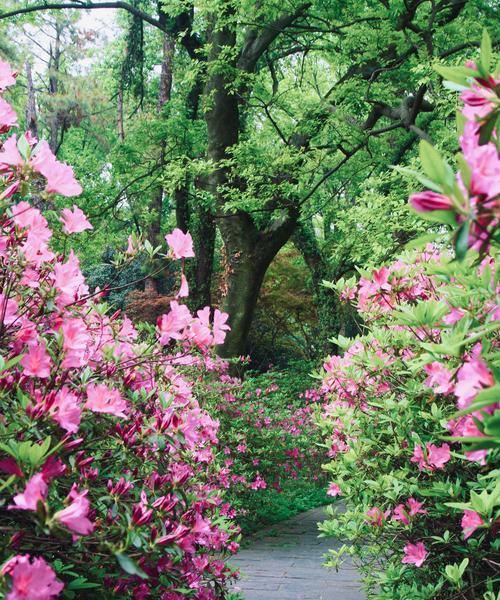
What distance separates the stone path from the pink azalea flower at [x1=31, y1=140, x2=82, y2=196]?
2.80 metres

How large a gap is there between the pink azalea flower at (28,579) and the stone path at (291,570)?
8.86ft

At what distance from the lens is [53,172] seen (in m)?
→ 1.53

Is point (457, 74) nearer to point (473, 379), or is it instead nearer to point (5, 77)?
point (473, 379)

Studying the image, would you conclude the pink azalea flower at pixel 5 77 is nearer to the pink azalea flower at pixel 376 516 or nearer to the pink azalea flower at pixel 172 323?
the pink azalea flower at pixel 172 323

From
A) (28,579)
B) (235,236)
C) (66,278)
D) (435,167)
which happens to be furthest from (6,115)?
(235,236)

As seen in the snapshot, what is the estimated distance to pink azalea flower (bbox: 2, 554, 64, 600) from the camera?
1088 millimetres

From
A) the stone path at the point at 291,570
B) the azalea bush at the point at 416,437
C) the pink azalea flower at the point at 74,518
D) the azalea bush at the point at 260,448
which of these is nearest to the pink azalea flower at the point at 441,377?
the azalea bush at the point at 416,437

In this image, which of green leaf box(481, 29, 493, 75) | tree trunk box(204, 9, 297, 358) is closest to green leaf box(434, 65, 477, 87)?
green leaf box(481, 29, 493, 75)

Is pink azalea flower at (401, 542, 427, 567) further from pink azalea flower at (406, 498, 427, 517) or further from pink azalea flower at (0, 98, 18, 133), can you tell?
pink azalea flower at (0, 98, 18, 133)

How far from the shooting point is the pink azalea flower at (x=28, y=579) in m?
1.09

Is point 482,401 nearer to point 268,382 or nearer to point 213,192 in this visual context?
point 268,382

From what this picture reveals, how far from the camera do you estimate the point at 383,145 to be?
12.4 meters

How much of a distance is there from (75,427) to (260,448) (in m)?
5.99

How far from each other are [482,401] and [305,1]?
373 inches
